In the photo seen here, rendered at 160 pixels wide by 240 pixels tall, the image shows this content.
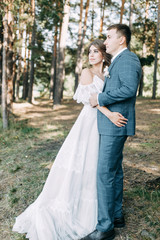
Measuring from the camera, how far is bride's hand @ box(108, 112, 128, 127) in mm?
2426

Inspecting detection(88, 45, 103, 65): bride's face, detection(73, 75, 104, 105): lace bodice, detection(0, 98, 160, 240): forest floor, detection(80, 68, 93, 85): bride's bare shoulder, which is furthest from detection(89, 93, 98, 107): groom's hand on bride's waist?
detection(0, 98, 160, 240): forest floor

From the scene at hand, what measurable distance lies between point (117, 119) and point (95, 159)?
69 centimetres

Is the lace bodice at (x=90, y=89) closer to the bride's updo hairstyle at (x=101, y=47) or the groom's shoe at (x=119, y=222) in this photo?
the bride's updo hairstyle at (x=101, y=47)

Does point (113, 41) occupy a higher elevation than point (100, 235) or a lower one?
higher

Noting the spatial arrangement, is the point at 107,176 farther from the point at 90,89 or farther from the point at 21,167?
the point at 21,167

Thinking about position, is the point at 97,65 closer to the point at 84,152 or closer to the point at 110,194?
the point at 84,152

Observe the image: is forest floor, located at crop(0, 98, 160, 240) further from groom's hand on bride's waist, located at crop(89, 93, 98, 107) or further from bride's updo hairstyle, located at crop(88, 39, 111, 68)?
bride's updo hairstyle, located at crop(88, 39, 111, 68)

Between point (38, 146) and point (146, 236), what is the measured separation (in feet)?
14.6

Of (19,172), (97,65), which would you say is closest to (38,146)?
(19,172)

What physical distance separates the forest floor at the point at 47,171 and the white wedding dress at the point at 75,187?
1.38 feet

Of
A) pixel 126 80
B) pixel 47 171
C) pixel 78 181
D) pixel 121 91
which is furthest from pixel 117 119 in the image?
pixel 47 171

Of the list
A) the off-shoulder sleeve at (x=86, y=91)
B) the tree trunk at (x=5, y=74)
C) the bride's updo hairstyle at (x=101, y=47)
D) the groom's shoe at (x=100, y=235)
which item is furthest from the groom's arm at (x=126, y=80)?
the tree trunk at (x=5, y=74)

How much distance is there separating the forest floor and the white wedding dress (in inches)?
16.5

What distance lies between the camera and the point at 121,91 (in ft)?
7.53
